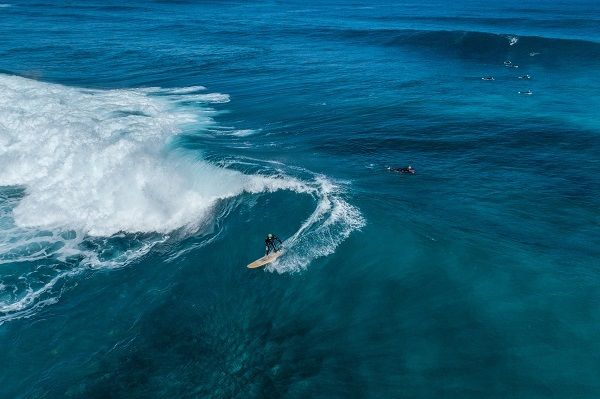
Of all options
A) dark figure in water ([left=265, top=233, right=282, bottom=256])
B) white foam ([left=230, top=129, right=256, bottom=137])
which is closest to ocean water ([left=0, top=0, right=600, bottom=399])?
white foam ([left=230, top=129, right=256, bottom=137])

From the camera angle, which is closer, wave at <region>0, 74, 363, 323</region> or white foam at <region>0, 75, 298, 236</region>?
wave at <region>0, 74, 363, 323</region>

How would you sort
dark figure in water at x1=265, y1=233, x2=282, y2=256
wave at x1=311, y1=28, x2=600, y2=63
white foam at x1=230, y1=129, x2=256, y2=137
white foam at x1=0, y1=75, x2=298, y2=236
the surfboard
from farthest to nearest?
wave at x1=311, y1=28, x2=600, y2=63 → white foam at x1=230, y1=129, x2=256, y2=137 → white foam at x1=0, y1=75, x2=298, y2=236 → the surfboard → dark figure in water at x1=265, y1=233, x2=282, y2=256

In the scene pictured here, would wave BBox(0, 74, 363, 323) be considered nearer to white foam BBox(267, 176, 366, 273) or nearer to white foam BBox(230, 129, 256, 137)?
white foam BBox(267, 176, 366, 273)

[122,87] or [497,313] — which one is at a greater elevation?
[122,87]

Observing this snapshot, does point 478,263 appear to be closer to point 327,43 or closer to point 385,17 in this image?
point 327,43

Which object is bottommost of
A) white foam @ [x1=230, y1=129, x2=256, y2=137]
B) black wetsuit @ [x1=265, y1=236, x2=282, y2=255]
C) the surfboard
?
the surfboard

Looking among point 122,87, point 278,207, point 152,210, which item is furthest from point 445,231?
point 122,87

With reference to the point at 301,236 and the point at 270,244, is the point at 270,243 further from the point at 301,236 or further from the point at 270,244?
the point at 301,236

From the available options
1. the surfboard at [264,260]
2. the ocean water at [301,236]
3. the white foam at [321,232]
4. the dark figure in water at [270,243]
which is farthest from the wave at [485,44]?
the surfboard at [264,260]
